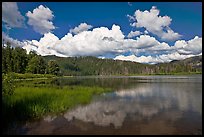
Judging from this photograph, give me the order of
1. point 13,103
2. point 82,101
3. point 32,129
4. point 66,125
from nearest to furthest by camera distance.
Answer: point 32,129 < point 66,125 < point 13,103 < point 82,101

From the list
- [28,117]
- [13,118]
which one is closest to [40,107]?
[28,117]

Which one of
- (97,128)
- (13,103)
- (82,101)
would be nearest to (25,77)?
(82,101)

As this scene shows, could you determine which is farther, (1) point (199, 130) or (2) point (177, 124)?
(2) point (177, 124)

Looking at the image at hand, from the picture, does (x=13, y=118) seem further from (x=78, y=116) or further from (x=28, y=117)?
(x=78, y=116)

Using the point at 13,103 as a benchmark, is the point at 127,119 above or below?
below

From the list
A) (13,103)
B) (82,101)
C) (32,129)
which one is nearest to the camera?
(32,129)

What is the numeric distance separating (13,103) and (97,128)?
30.2 ft

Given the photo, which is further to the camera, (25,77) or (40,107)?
(25,77)

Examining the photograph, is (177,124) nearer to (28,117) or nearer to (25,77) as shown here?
(28,117)

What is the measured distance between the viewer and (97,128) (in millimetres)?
17641

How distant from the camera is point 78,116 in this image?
22.1m

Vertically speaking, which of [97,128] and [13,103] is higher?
[13,103]

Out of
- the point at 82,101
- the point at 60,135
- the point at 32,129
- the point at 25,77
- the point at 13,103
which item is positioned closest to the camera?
the point at 60,135

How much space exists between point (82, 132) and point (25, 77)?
3568 inches
